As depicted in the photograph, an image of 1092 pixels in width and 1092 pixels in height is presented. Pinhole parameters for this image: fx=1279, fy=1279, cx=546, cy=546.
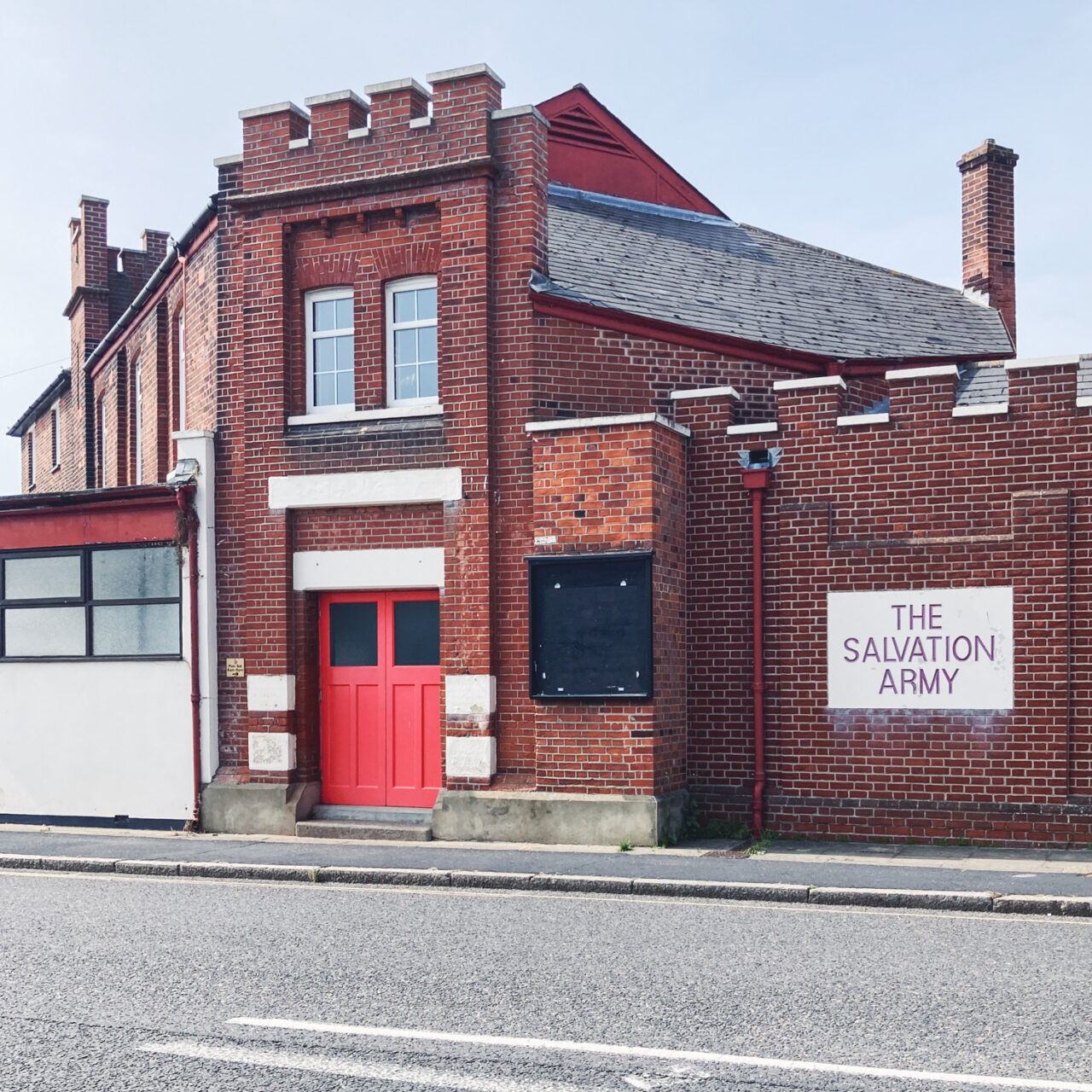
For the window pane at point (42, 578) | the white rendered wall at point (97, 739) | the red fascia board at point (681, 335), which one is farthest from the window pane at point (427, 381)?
the window pane at point (42, 578)

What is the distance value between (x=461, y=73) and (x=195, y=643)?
6.96 meters

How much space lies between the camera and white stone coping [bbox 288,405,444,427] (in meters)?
13.8

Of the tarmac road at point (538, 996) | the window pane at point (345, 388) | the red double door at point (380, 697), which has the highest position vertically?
the window pane at point (345, 388)

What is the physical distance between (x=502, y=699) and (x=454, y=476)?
2411 millimetres

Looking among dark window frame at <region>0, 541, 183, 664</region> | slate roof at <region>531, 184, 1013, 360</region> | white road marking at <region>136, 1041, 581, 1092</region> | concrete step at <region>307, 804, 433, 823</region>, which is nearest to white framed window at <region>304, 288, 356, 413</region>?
slate roof at <region>531, 184, 1013, 360</region>

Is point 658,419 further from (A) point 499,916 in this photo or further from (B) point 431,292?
(A) point 499,916

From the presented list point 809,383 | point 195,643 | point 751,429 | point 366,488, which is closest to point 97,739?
point 195,643

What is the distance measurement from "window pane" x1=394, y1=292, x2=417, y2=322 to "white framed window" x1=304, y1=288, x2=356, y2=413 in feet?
1.84

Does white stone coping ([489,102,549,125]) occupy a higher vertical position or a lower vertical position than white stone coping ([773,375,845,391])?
higher

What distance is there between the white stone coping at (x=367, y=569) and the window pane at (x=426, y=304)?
2.57 meters

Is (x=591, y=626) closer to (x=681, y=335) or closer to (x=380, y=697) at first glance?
(x=380, y=697)

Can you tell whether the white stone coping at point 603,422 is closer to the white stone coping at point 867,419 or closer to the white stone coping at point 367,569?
the white stone coping at point 867,419

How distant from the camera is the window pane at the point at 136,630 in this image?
14.9 m

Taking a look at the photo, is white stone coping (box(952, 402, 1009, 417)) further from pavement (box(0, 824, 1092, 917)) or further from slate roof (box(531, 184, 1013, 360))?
pavement (box(0, 824, 1092, 917))
